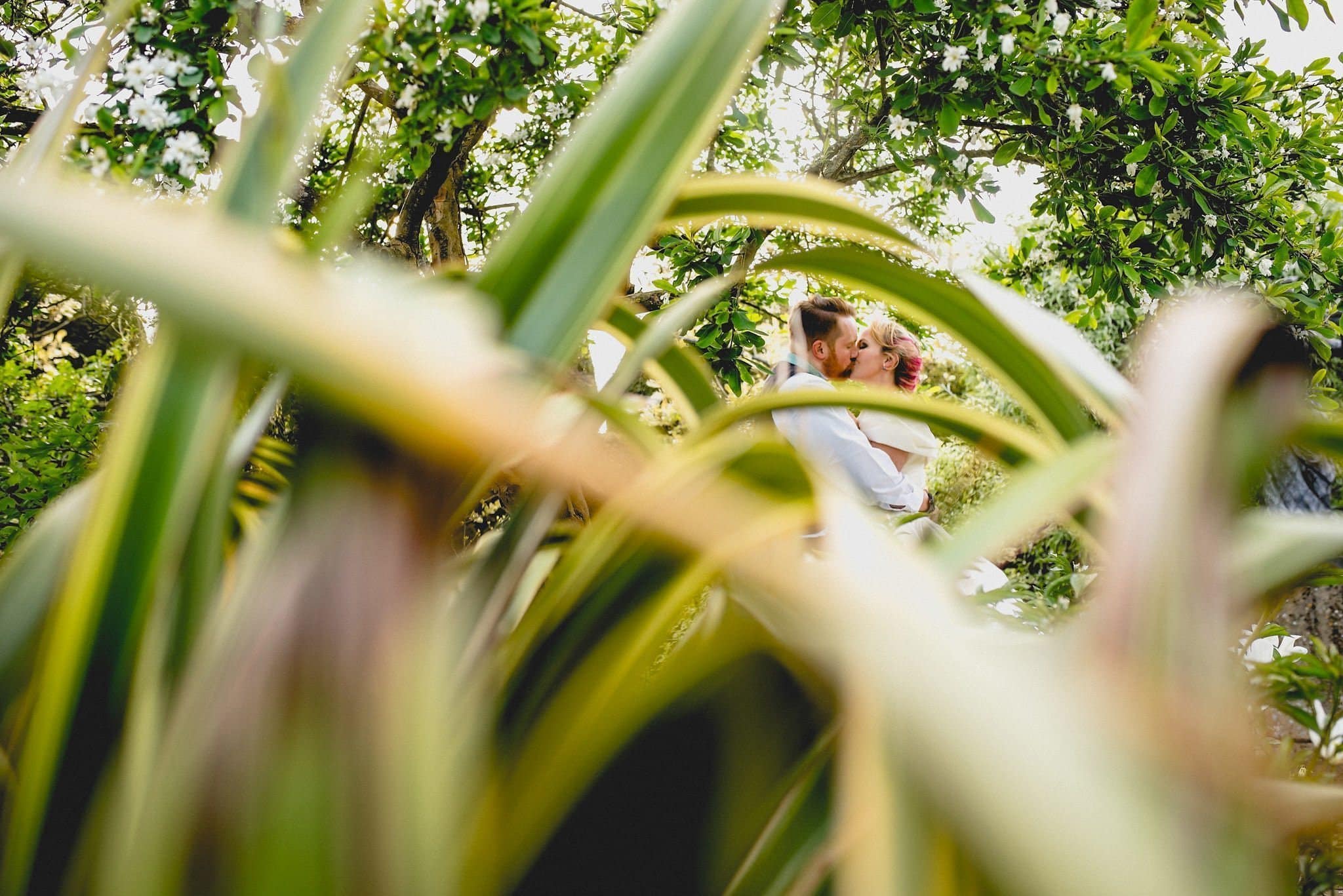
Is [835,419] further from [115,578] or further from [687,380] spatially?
[115,578]

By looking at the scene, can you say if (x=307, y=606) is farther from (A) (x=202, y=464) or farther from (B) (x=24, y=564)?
(B) (x=24, y=564)

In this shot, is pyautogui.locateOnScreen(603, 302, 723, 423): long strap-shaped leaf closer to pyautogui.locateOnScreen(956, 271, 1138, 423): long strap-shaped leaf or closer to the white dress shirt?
pyautogui.locateOnScreen(956, 271, 1138, 423): long strap-shaped leaf

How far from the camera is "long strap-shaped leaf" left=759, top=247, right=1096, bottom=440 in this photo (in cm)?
36

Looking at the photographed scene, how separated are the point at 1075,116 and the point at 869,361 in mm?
722

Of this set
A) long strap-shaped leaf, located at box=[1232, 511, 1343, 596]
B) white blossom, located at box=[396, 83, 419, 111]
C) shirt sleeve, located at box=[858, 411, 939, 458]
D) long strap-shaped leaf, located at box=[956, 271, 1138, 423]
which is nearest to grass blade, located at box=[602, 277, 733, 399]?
long strap-shaped leaf, located at box=[956, 271, 1138, 423]

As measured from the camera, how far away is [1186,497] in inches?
7.9

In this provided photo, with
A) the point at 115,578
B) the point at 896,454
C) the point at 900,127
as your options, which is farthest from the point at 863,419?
the point at 115,578

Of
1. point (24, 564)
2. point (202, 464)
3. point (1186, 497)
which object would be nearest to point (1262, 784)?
point (1186, 497)

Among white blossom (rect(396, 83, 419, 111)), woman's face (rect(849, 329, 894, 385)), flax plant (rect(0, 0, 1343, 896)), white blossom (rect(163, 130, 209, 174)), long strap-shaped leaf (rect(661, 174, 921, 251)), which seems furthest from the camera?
woman's face (rect(849, 329, 894, 385))

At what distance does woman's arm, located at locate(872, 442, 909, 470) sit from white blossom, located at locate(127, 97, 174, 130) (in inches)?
60.1

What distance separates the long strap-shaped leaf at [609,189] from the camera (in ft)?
1.03

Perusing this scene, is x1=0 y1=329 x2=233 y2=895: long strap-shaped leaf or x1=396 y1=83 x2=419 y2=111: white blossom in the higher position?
x1=396 y1=83 x2=419 y2=111: white blossom

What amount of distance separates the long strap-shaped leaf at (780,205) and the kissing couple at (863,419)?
711 millimetres

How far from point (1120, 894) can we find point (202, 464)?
0.27 m
